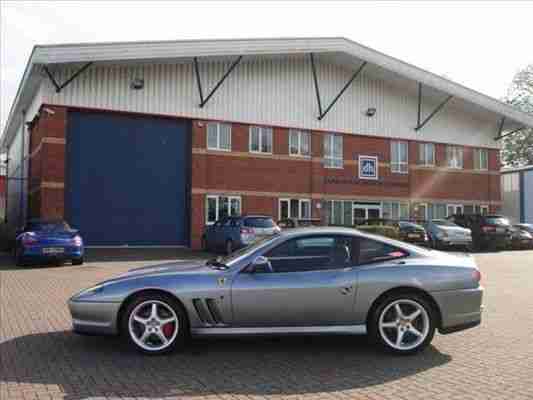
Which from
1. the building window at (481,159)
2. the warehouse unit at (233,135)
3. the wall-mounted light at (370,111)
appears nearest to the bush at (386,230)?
the warehouse unit at (233,135)

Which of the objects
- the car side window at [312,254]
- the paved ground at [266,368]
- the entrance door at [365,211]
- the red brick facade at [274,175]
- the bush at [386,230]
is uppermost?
the red brick facade at [274,175]

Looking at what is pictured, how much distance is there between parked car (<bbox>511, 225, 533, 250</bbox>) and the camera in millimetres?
25609

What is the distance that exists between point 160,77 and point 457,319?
1986 centimetres

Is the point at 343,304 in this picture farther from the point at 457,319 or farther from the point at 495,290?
the point at 495,290

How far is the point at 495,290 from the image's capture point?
1041 centimetres

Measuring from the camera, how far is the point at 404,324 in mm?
5465

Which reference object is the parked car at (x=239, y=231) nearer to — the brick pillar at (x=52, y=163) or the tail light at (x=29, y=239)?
the tail light at (x=29, y=239)

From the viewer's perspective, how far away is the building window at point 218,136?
2441cm

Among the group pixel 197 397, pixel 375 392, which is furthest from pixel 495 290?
pixel 197 397

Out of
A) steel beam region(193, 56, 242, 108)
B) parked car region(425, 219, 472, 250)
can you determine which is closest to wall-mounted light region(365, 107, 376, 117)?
parked car region(425, 219, 472, 250)

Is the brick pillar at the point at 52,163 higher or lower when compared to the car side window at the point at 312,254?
higher

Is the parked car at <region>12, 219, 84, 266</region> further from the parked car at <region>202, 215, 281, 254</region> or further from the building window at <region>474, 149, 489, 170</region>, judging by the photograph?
the building window at <region>474, 149, 489, 170</region>

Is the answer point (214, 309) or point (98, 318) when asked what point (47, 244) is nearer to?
point (98, 318)

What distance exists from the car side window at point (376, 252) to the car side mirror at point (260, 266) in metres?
0.97
